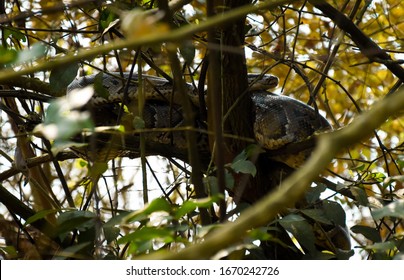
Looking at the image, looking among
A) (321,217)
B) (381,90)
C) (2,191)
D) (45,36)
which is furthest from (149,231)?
(381,90)

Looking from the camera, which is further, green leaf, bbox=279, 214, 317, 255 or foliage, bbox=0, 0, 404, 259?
green leaf, bbox=279, 214, 317, 255

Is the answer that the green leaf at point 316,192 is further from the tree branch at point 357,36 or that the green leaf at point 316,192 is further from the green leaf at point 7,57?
the green leaf at point 7,57

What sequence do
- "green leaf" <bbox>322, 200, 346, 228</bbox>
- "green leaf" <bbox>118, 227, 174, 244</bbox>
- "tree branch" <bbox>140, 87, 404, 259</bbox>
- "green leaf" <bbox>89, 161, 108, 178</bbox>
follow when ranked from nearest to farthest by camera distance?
"tree branch" <bbox>140, 87, 404, 259</bbox> < "green leaf" <bbox>118, 227, 174, 244</bbox> < "green leaf" <bbox>89, 161, 108, 178</bbox> < "green leaf" <bbox>322, 200, 346, 228</bbox>

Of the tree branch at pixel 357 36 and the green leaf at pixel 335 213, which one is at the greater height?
the tree branch at pixel 357 36

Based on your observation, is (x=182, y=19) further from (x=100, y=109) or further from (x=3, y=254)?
(x=3, y=254)

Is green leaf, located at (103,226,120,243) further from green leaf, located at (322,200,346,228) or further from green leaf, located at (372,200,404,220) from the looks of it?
green leaf, located at (372,200,404,220)

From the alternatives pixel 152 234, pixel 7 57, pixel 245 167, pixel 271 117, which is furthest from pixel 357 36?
pixel 7 57

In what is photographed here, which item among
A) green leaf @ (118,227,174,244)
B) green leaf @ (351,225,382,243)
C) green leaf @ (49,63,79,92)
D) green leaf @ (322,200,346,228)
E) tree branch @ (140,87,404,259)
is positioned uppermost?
green leaf @ (49,63,79,92)

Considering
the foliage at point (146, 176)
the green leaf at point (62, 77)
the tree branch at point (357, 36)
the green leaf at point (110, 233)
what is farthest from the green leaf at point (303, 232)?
the green leaf at point (62, 77)

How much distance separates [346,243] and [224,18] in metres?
2.49

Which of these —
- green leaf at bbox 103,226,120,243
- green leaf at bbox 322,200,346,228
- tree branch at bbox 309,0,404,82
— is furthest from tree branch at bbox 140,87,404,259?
tree branch at bbox 309,0,404,82

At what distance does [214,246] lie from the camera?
1343 millimetres

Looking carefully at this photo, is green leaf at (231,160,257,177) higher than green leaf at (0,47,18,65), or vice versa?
green leaf at (231,160,257,177)

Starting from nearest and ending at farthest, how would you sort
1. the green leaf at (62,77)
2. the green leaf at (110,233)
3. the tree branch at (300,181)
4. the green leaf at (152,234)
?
the tree branch at (300,181)
the green leaf at (152,234)
the green leaf at (110,233)
the green leaf at (62,77)
